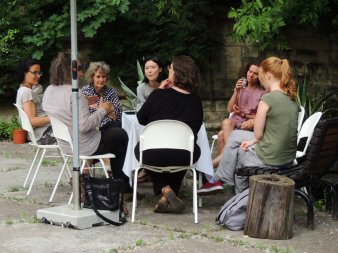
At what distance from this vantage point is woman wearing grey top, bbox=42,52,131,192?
22.9ft

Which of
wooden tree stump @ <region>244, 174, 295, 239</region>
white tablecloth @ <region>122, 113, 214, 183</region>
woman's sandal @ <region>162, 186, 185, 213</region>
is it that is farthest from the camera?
white tablecloth @ <region>122, 113, 214, 183</region>

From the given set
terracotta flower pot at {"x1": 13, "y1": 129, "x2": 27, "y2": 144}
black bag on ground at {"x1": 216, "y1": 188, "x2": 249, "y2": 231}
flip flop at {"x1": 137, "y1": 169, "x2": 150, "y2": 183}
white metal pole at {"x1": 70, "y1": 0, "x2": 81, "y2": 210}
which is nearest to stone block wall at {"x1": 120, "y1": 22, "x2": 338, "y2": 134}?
terracotta flower pot at {"x1": 13, "y1": 129, "x2": 27, "y2": 144}

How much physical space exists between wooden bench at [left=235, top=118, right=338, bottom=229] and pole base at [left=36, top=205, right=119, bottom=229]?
122 centimetres

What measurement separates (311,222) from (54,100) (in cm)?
263

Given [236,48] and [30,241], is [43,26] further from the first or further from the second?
[30,241]

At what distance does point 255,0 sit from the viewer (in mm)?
8391

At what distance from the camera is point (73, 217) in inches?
238

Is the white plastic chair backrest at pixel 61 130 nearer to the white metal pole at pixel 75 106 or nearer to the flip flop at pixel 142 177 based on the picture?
the white metal pole at pixel 75 106

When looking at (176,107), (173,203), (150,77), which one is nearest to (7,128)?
(150,77)

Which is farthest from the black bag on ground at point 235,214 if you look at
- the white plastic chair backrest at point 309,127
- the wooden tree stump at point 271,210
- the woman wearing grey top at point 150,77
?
the woman wearing grey top at point 150,77

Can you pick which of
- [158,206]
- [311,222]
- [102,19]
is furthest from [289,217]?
[102,19]

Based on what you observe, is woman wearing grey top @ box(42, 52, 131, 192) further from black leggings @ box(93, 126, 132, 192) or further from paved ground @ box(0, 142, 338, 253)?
paved ground @ box(0, 142, 338, 253)

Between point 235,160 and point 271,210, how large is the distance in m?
1.01

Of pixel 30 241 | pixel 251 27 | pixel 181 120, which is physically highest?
pixel 251 27
